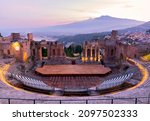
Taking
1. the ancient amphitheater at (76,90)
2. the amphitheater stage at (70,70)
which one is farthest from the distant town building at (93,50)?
the ancient amphitheater at (76,90)

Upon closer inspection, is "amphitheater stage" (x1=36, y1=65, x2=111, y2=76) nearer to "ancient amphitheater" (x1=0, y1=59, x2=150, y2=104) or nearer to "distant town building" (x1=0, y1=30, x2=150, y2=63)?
"ancient amphitheater" (x1=0, y1=59, x2=150, y2=104)

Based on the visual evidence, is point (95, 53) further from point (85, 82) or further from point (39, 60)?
point (85, 82)

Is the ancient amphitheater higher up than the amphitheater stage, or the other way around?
the ancient amphitheater

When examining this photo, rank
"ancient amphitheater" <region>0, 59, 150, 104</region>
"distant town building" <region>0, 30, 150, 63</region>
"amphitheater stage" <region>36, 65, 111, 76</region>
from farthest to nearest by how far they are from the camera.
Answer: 1. "distant town building" <region>0, 30, 150, 63</region>
2. "amphitheater stage" <region>36, 65, 111, 76</region>
3. "ancient amphitheater" <region>0, 59, 150, 104</region>

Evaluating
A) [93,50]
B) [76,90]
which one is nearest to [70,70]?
[93,50]

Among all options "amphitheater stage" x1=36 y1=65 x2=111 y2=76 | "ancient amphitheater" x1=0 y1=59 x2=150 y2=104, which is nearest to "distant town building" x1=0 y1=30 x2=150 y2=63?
"amphitheater stage" x1=36 y1=65 x2=111 y2=76

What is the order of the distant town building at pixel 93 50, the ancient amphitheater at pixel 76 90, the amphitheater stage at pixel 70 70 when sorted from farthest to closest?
the distant town building at pixel 93 50
the amphitheater stage at pixel 70 70
the ancient amphitheater at pixel 76 90

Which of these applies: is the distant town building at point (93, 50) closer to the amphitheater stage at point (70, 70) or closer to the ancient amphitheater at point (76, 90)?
the amphitheater stage at point (70, 70)

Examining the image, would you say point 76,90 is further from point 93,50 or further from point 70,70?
point 93,50

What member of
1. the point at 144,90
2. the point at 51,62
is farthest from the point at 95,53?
the point at 144,90

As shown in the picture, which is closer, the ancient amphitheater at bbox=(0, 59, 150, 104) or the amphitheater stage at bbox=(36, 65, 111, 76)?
the ancient amphitheater at bbox=(0, 59, 150, 104)

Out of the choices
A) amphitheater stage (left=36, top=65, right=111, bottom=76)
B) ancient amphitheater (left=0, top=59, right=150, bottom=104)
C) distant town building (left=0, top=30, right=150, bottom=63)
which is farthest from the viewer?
distant town building (left=0, top=30, right=150, bottom=63)

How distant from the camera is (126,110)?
7824 millimetres

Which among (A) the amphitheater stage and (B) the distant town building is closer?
(A) the amphitheater stage
